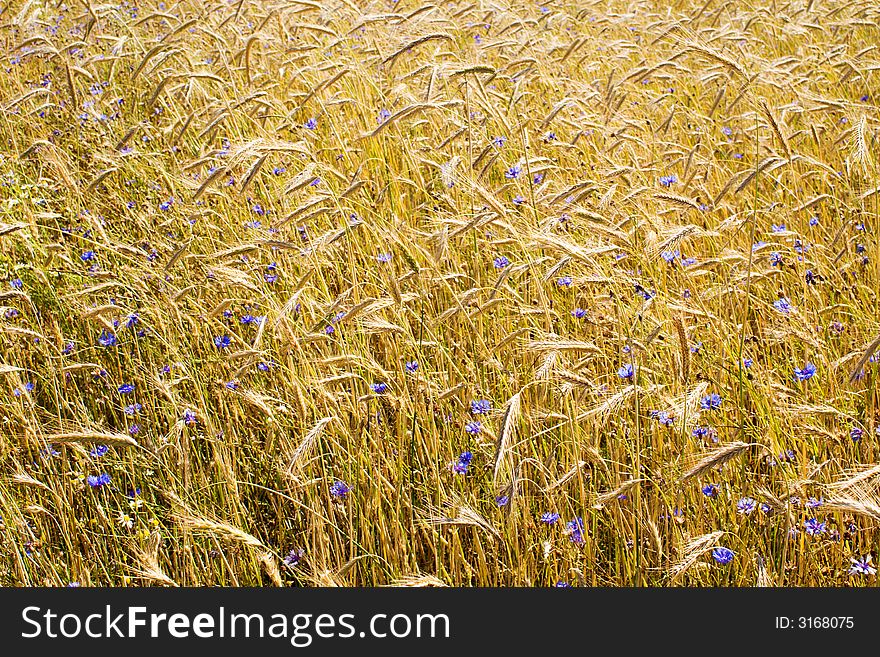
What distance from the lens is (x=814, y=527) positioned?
162 centimetres

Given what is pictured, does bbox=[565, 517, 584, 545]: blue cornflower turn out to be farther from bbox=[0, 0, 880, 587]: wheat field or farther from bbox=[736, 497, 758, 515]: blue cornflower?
bbox=[736, 497, 758, 515]: blue cornflower

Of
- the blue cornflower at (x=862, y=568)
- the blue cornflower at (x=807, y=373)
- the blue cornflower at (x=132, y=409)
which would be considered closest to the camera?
the blue cornflower at (x=862, y=568)

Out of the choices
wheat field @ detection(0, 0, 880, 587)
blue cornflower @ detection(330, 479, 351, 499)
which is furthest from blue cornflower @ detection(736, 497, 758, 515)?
blue cornflower @ detection(330, 479, 351, 499)

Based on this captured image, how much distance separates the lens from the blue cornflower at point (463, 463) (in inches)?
69.5

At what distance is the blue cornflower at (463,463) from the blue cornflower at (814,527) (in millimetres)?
748

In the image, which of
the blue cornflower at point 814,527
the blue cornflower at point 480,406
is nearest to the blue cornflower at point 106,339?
the blue cornflower at point 480,406

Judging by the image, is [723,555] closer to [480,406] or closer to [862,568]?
[862,568]

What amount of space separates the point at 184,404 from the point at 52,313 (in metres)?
0.79

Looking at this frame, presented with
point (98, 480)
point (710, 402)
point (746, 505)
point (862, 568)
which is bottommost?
point (862, 568)

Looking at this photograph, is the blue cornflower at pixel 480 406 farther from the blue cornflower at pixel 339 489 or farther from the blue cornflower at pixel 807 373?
the blue cornflower at pixel 807 373

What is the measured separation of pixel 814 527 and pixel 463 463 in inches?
30.5

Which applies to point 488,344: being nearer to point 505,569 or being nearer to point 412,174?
point 505,569

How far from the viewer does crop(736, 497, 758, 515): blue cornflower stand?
168cm

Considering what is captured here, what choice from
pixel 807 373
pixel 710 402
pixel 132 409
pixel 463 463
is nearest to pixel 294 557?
pixel 463 463
